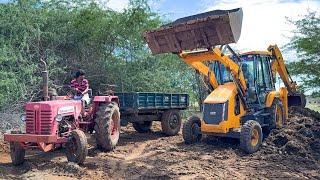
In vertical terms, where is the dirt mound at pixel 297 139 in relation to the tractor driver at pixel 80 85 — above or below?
below

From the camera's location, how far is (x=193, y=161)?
29.2 ft

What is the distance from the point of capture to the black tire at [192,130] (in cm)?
1086

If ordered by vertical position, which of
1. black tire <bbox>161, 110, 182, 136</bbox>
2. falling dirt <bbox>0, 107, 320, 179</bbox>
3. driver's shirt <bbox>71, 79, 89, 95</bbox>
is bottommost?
falling dirt <bbox>0, 107, 320, 179</bbox>

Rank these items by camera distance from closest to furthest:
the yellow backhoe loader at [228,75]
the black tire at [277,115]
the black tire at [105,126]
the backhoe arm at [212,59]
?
1. the yellow backhoe loader at [228,75]
2. the backhoe arm at [212,59]
3. the black tire at [105,126]
4. the black tire at [277,115]

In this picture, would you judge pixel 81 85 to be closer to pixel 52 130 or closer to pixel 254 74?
pixel 52 130

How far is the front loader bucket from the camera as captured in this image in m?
8.48

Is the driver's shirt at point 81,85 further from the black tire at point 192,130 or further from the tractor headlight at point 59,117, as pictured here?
the black tire at point 192,130

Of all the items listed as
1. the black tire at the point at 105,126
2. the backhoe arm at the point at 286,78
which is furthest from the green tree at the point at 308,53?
the black tire at the point at 105,126

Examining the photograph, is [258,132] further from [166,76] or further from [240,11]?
[166,76]

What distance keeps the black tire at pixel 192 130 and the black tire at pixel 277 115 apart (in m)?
1.91

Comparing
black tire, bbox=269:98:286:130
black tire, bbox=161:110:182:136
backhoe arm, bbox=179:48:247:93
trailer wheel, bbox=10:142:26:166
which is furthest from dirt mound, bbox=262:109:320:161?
trailer wheel, bbox=10:142:26:166

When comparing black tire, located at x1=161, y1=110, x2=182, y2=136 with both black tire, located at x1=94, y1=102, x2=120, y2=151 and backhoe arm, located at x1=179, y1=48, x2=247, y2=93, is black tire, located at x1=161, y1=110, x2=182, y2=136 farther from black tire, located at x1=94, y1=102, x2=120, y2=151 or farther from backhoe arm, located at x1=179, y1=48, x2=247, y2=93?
black tire, located at x1=94, y1=102, x2=120, y2=151

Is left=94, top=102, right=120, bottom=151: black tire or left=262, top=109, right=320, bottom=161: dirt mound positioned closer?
left=94, top=102, right=120, bottom=151: black tire

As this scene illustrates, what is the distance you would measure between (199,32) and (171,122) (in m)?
4.89
